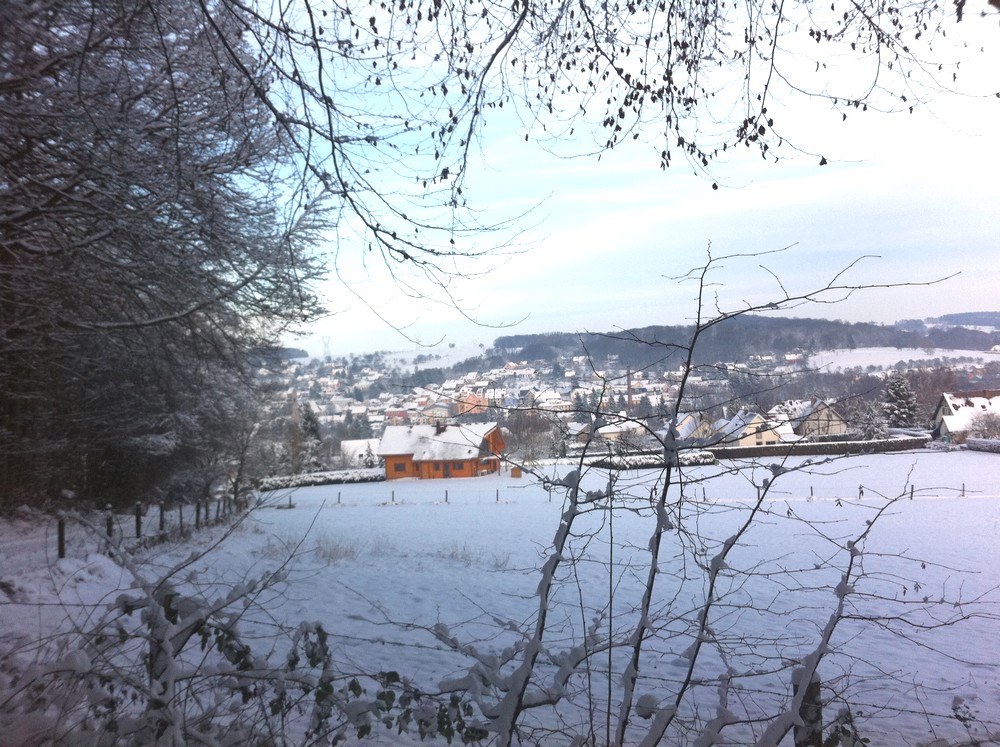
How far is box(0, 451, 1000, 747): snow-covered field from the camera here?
2.95 meters

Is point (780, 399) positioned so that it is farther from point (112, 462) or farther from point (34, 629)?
point (112, 462)

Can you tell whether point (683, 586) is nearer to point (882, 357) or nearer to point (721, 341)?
point (882, 357)

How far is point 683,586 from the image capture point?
6309mm

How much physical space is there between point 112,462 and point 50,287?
40.1 ft

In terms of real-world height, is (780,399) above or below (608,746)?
above

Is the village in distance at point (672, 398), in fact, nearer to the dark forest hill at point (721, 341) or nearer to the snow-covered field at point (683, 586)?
the dark forest hill at point (721, 341)

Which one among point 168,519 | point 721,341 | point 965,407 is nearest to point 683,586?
point 721,341

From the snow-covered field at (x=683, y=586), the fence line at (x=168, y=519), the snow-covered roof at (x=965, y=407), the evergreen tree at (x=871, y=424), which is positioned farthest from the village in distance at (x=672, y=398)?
the fence line at (x=168, y=519)

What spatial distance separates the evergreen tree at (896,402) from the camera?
126 inches

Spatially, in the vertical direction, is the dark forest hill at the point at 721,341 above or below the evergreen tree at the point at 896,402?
above

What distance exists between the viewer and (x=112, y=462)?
16.1 metres

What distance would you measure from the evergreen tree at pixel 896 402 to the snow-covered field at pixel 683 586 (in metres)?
0.26

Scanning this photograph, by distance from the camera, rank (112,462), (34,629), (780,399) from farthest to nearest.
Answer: (112,462), (34,629), (780,399)

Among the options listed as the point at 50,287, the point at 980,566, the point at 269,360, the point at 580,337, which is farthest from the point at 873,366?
the point at 980,566
